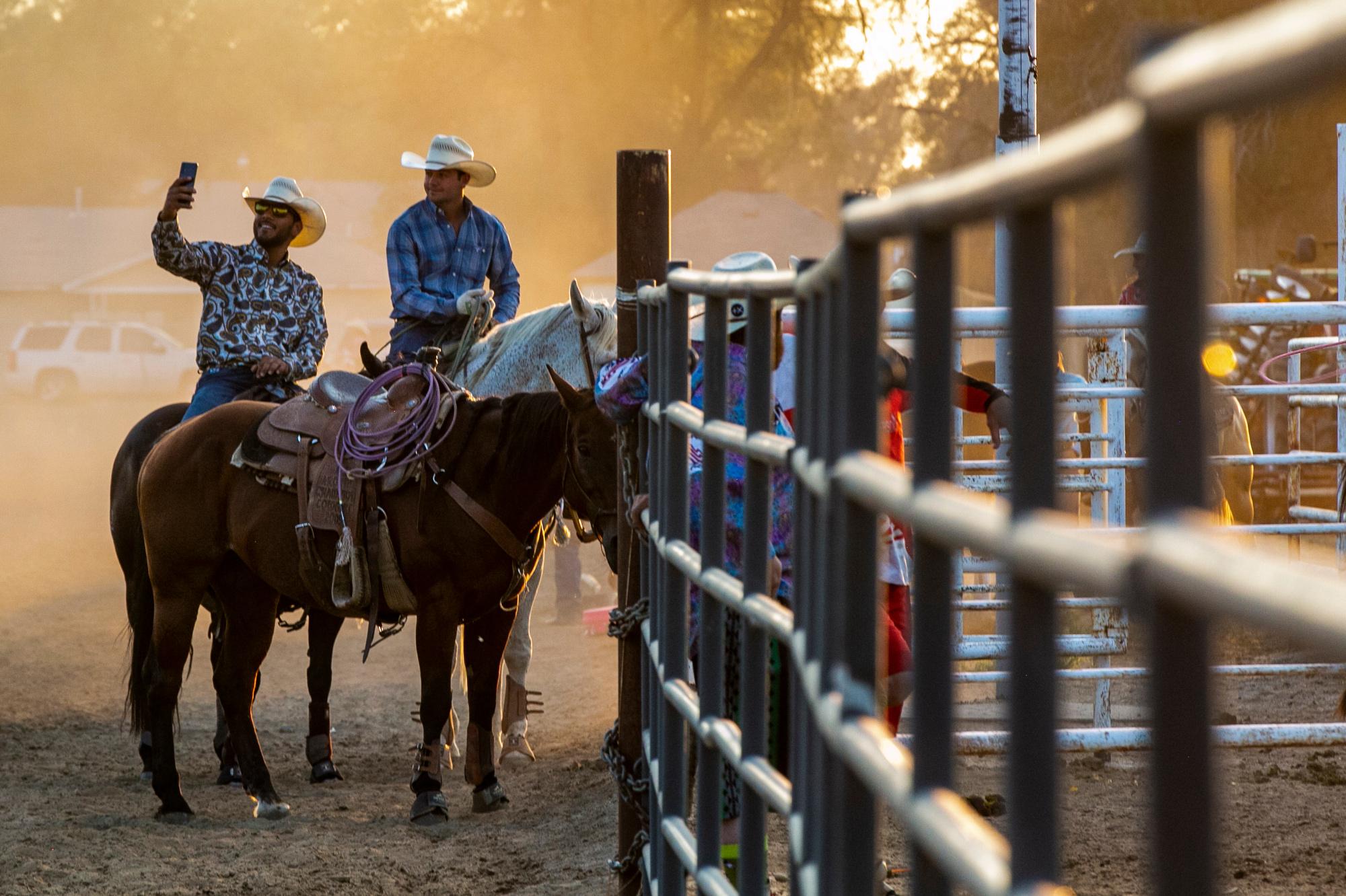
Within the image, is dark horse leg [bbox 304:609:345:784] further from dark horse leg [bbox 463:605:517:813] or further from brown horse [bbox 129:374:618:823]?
dark horse leg [bbox 463:605:517:813]

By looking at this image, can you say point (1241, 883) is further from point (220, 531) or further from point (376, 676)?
point (376, 676)

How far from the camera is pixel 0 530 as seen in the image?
58.2 feet

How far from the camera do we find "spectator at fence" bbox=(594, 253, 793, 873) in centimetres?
352

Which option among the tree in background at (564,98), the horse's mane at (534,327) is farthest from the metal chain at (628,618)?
the tree in background at (564,98)

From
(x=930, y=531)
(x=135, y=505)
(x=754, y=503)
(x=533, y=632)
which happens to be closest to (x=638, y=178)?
(x=754, y=503)

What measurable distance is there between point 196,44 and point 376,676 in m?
65.3

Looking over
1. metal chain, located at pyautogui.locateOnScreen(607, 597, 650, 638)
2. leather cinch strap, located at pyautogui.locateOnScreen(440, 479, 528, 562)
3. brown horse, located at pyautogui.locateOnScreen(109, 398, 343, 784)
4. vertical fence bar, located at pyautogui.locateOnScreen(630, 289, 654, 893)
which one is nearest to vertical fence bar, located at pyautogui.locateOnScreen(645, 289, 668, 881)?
vertical fence bar, located at pyautogui.locateOnScreen(630, 289, 654, 893)

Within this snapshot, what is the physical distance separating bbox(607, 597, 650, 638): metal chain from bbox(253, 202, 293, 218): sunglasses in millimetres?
4149

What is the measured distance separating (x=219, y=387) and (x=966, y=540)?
656cm

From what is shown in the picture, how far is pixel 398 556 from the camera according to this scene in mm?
6102

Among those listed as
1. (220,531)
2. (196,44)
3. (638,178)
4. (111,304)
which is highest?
(196,44)

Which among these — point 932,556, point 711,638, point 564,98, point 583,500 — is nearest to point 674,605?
point 711,638

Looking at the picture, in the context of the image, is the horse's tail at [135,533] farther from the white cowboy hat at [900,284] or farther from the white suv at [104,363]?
the white suv at [104,363]

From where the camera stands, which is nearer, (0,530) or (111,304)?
(0,530)
